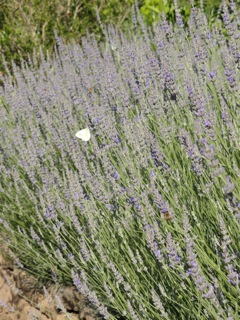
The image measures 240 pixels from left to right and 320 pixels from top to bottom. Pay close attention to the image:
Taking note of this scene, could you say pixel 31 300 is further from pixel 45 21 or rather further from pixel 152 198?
pixel 45 21

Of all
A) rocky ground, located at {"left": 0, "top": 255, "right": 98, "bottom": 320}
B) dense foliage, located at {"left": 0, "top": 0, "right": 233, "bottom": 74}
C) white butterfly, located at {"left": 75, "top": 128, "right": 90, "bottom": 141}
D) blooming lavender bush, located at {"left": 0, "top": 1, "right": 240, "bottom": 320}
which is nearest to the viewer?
blooming lavender bush, located at {"left": 0, "top": 1, "right": 240, "bottom": 320}

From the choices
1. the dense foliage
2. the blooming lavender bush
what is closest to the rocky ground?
the blooming lavender bush

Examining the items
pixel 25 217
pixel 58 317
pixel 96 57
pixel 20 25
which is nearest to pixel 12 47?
pixel 20 25

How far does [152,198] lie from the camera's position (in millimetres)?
2445

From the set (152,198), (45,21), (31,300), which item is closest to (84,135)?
(152,198)

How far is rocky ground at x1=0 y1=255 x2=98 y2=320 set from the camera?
2.91 meters

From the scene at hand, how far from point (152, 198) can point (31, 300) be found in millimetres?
1237

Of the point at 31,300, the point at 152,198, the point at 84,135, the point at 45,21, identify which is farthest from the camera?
the point at 45,21

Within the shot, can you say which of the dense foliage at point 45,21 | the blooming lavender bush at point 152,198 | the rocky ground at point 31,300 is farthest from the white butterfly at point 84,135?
the dense foliage at point 45,21

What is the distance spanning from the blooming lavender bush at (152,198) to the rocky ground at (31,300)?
0.28 feet

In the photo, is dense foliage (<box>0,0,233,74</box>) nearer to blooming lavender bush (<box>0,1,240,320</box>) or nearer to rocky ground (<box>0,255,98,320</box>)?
blooming lavender bush (<box>0,1,240,320</box>)

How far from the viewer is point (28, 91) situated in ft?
14.8

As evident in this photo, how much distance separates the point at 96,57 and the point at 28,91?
0.64 metres

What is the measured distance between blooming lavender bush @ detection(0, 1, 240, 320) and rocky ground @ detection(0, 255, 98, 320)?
0.09 meters
